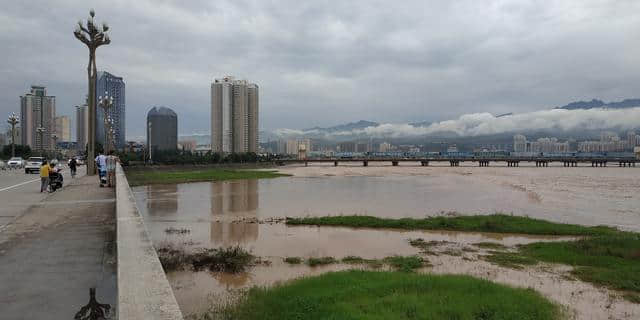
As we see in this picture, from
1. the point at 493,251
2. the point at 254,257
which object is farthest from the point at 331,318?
the point at 493,251

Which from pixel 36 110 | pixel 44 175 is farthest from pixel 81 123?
pixel 44 175

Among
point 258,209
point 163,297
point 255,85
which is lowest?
point 258,209

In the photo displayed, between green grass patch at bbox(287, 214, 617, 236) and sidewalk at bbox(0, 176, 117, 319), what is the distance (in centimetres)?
754

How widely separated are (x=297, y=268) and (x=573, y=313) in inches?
197

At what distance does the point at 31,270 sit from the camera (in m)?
5.83

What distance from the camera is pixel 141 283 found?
3.92m

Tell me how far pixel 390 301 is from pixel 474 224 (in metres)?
10.4

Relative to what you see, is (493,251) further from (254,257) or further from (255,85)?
(255,85)

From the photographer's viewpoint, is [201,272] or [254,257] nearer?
[201,272]

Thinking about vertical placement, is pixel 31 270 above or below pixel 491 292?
above

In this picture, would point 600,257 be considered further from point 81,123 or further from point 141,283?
point 81,123

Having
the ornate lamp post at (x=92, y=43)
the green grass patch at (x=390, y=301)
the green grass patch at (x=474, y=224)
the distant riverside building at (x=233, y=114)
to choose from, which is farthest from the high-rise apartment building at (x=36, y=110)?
the green grass patch at (x=390, y=301)

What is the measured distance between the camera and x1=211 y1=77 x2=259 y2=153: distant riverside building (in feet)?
400

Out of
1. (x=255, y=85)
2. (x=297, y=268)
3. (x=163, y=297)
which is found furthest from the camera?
(x=255, y=85)
